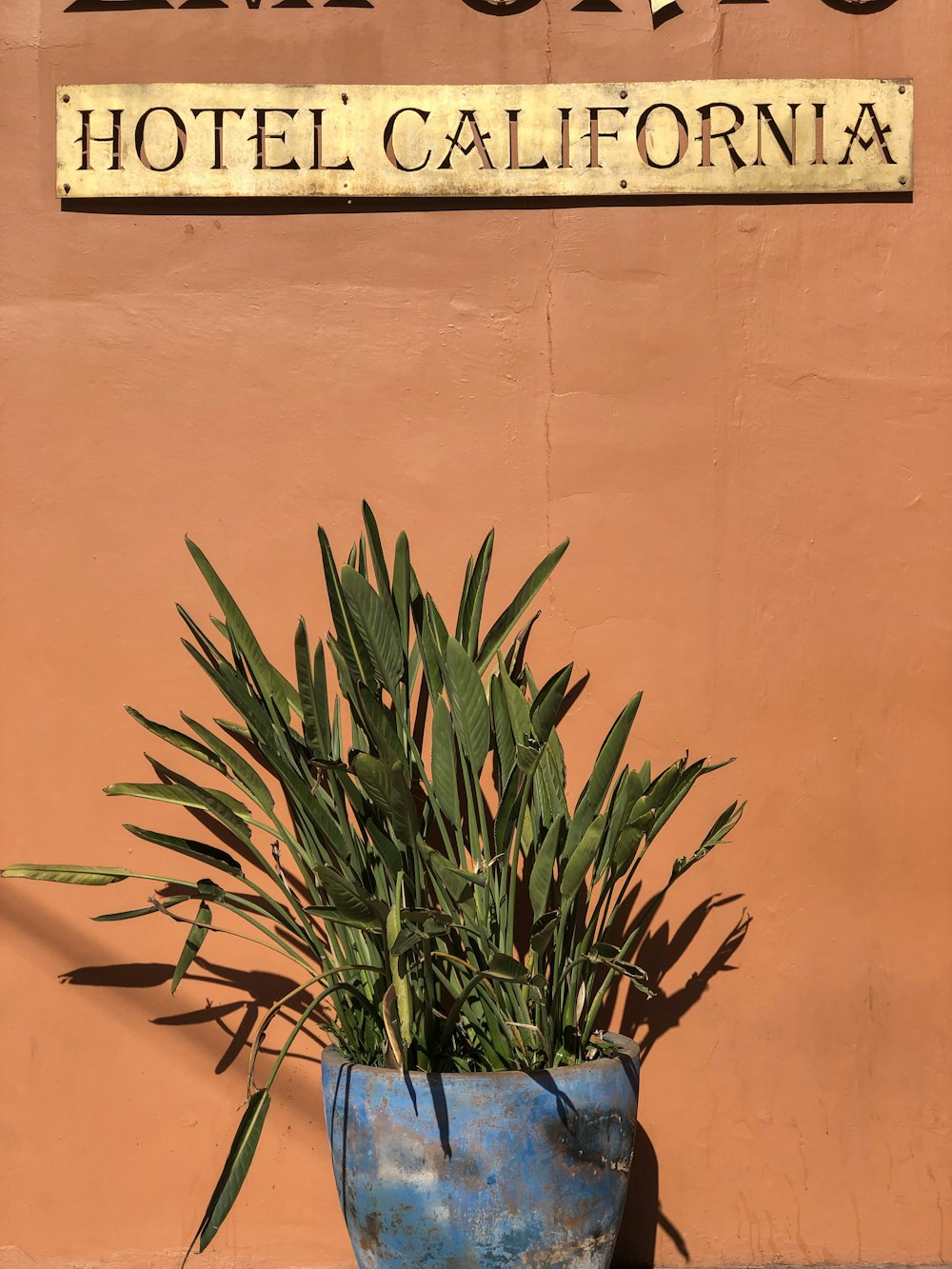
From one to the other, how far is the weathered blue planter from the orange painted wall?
1.51ft

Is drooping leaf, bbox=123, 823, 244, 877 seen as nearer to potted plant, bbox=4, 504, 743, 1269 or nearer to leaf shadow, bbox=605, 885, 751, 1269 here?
potted plant, bbox=4, 504, 743, 1269

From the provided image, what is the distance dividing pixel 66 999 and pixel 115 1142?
0.94ft

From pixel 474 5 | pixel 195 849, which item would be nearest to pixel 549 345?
pixel 474 5

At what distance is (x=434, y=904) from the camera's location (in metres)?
2.63

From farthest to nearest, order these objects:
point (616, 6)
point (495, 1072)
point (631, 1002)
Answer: point (616, 6)
point (631, 1002)
point (495, 1072)

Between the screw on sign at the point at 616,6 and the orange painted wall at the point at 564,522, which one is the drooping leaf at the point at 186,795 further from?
the screw on sign at the point at 616,6

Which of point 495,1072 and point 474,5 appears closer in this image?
point 495,1072

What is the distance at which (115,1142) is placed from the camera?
2.71 meters

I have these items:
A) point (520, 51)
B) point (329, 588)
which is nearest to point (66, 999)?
point (329, 588)

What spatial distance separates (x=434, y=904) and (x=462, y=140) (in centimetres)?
149

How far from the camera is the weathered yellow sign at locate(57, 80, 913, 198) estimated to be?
2.80 metres

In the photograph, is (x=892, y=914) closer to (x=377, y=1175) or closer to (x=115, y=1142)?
(x=377, y=1175)

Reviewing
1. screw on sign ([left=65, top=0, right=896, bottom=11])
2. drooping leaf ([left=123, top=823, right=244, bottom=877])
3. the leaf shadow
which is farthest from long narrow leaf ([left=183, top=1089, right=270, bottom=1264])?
screw on sign ([left=65, top=0, right=896, bottom=11])

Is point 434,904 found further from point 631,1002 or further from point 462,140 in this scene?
point 462,140
